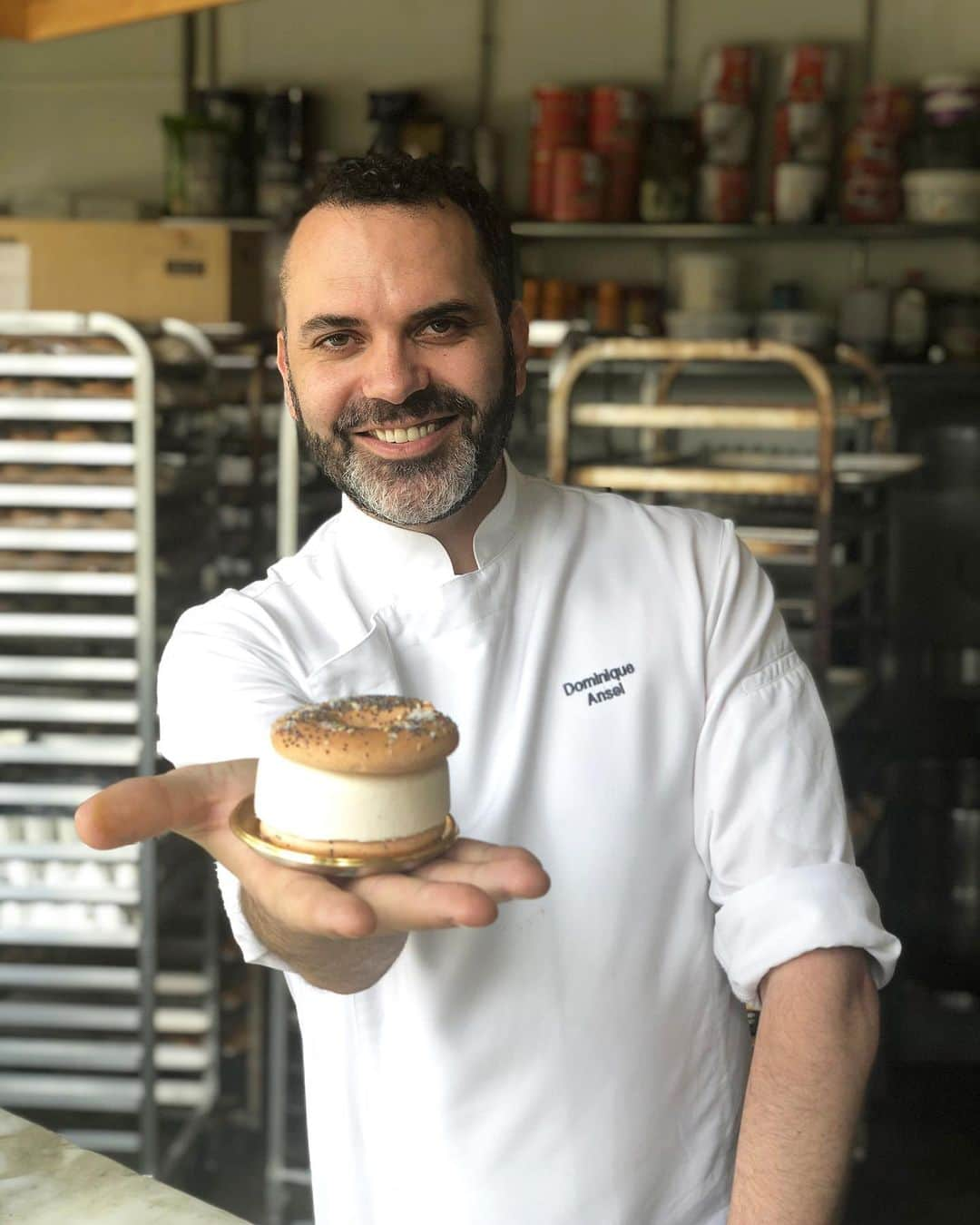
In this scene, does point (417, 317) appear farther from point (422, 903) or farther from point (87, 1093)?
point (87, 1093)

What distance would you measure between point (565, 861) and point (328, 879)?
0.35m

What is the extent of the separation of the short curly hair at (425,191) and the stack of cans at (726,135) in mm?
3558

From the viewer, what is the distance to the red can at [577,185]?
4816mm

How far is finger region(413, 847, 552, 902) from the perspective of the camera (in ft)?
3.18

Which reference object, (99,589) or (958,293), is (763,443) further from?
(99,589)

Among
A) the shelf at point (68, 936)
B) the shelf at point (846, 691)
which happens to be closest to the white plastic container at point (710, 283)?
the shelf at point (846, 691)

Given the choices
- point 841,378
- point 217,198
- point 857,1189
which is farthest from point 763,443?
point 857,1189

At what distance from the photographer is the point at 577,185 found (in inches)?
190

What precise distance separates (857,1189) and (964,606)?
4.84 feet

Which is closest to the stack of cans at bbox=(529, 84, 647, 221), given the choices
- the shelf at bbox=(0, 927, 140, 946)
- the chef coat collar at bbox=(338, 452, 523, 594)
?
the shelf at bbox=(0, 927, 140, 946)

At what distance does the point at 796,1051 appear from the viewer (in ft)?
4.02

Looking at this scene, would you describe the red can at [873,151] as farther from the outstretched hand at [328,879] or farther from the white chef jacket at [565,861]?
the outstretched hand at [328,879]

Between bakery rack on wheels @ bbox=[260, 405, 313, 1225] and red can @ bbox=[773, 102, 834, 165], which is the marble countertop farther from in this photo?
red can @ bbox=[773, 102, 834, 165]

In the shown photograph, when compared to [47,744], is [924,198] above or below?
above
